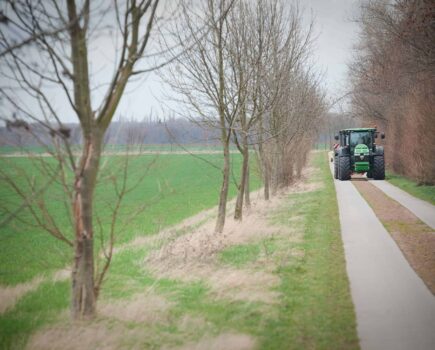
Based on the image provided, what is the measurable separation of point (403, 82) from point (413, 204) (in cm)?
1490

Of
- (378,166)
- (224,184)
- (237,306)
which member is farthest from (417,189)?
(237,306)

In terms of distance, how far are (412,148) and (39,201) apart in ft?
61.1

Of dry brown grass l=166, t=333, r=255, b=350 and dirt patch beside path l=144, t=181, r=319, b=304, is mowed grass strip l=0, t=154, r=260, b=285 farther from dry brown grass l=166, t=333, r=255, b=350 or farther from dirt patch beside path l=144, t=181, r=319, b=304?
dry brown grass l=166, t=333, r=255, b=350

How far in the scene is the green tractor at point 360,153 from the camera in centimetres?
1888

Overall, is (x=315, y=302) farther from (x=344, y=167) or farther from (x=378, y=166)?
(x=378, y=166)

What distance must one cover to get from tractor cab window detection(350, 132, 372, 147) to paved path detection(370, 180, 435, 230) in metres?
2.34

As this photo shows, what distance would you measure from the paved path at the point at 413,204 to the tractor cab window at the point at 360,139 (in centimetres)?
234

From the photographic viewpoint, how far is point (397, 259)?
22.2 ft

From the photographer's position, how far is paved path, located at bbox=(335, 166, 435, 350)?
400 centimetres

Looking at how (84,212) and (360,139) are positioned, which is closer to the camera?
(84,212)

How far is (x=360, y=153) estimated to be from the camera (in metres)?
18.9

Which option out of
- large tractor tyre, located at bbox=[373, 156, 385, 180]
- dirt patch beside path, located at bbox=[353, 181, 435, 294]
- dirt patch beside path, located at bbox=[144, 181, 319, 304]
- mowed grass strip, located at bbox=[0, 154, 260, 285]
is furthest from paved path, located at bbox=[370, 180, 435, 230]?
mowed grass strip, located at bbox=[0, 154, 260, 285]

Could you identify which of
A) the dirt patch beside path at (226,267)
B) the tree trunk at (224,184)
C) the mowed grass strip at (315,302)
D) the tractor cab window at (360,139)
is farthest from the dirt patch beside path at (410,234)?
the tractor cab window at (360,139)

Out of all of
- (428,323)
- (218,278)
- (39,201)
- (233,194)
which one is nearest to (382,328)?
(428,323)
